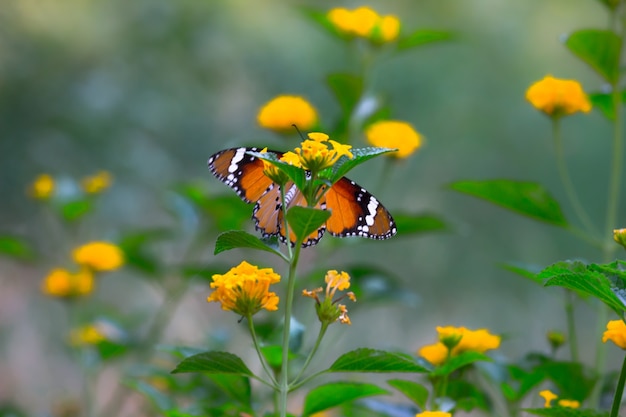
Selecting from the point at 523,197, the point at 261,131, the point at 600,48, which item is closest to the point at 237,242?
the point at 523,197

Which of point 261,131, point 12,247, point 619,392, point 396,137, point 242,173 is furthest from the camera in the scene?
point 261,131

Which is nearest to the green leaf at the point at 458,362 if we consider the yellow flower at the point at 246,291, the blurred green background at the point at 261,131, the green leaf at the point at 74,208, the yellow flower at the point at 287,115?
the yellow flower at the point at 246,291

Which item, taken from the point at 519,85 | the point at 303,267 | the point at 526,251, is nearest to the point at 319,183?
the point at 303,267

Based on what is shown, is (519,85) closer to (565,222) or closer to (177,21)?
(177,21)

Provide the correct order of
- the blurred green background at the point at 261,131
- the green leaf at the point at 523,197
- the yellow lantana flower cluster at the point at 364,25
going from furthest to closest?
the blurred green background at the point at 261,131 < the yellow lantana flower cluster at the point at 364,25 < the green leaf at the point at 523,197

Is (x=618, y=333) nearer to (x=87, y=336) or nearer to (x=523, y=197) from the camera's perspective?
(x=523, y=197)

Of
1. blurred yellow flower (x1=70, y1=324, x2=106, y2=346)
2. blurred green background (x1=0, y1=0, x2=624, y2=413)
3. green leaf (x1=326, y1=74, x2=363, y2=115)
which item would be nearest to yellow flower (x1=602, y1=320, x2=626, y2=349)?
green leaf (x1=326, y1=74, x2=363, y2=115)

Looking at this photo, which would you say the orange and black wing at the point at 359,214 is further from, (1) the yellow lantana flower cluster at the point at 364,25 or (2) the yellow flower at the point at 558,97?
(1) the yellow lantana flower cluster at the point at 364,25
